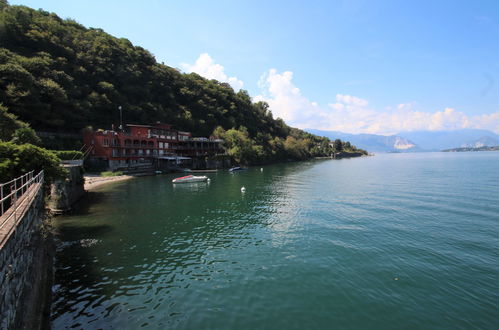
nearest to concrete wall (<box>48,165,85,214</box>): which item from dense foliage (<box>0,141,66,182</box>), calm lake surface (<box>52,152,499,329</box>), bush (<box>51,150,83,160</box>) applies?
calm lake surface (<box>52,152,499,329</box>)

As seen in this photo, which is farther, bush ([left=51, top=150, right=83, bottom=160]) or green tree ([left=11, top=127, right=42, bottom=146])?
green tree ([left=11, top=127, right=42, bottom=146])

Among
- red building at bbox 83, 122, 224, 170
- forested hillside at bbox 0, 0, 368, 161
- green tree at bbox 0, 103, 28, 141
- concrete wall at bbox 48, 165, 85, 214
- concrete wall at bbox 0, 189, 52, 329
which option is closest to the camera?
concrete wall at bbox 0, 189, 52, 329

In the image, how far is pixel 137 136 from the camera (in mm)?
80562

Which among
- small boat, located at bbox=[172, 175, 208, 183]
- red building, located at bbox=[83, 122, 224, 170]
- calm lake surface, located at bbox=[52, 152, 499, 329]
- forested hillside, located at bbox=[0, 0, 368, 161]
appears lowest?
calm lake surface, located at bbox=[52, 152, 499, 329]

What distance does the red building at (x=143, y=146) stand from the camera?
7212 cm

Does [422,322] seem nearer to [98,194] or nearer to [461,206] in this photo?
[461,206]

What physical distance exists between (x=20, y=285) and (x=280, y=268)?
1380 centimetres

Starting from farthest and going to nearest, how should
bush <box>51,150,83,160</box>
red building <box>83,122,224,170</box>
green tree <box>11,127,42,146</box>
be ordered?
red building <box>83,122,224,170</box>, green tree <box>11,127,42,146</box>, bush <box>51,150,83,160</box>

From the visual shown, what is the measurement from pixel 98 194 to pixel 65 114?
51065 mm

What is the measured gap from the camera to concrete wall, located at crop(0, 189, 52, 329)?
8.16 m

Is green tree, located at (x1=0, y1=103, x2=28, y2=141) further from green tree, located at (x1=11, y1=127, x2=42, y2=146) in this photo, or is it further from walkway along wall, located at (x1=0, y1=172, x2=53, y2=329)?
walkway along wall, located at (x1=0, y1=172, x2=53, y2=329)

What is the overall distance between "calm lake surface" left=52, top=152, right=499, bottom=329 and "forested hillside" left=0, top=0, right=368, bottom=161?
58.9 metres

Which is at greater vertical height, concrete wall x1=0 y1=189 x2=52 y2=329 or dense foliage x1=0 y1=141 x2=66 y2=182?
dense foliage x1=0 y1=141 x2=66 y2=182

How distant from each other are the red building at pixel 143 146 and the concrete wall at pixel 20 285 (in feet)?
214
